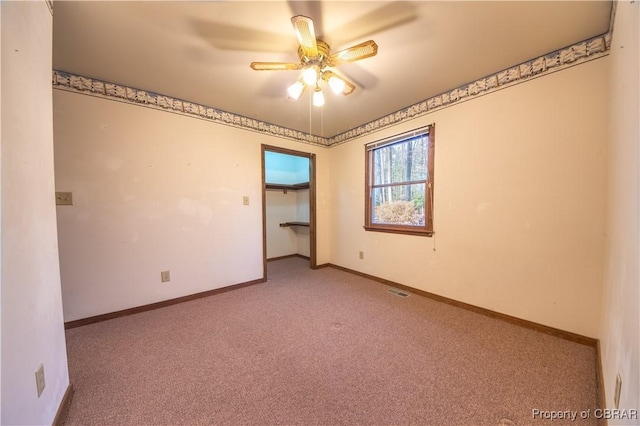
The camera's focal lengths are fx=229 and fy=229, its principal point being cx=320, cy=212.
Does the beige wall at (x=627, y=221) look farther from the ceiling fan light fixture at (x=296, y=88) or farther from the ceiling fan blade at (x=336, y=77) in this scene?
the ceiling fan light fixture at (x=296, y=88)

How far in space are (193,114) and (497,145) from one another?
11.0 feet

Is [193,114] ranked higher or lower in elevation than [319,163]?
higher

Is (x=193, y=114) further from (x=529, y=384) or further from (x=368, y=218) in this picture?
(x=529, y=384)

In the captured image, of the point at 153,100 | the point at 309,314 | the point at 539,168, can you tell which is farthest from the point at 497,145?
the point at 153,100

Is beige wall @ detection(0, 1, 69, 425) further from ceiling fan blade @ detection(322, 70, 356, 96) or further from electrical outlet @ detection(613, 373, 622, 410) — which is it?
electrical outlet @ detection(613, 373, 622, 410)

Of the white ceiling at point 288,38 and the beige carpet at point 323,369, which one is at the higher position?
the white ceiling at point 288,38

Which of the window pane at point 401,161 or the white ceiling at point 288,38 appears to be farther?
the window pane at point 401,161

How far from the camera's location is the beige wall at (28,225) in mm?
854

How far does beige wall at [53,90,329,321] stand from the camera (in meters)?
2.18

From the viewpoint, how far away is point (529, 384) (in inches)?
55.9

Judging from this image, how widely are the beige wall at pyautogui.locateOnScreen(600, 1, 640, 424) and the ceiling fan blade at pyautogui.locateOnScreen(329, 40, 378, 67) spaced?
1106 millimetres

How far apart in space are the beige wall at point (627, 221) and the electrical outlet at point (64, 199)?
3.69m

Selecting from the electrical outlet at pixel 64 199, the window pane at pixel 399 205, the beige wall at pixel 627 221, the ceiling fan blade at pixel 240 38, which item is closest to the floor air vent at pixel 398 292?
the window pane at pixel 399 205

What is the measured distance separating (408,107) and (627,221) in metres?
2.40
